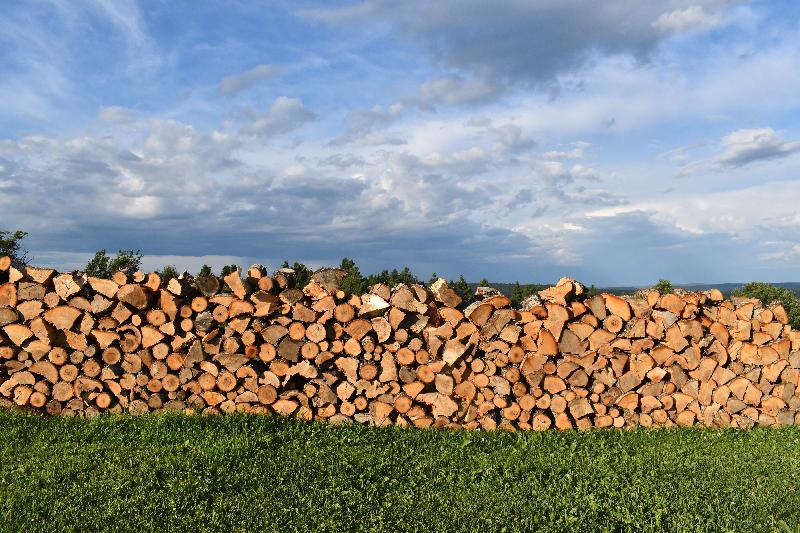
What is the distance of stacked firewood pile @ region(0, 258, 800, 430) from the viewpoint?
928cm

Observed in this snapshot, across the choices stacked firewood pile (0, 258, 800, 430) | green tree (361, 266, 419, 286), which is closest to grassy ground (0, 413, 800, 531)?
stacked firewood pile (0, 258, 800, 430)

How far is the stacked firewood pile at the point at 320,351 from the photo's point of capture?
928cm

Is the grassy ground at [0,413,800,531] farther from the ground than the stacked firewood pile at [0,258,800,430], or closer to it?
closer to it

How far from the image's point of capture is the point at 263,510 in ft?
20.8

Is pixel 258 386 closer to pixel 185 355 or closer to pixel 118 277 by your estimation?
pixel 185 355

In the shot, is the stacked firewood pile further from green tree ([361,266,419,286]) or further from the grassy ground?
green tree ([361,266,419,286])

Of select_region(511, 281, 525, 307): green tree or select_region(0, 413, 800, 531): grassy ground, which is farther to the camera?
select_region(511, 281, 525, 307): green tree

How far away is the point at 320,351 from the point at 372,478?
253cm

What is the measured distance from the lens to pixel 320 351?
932cm

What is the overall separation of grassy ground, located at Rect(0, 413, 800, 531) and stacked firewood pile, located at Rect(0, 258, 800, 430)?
435mm

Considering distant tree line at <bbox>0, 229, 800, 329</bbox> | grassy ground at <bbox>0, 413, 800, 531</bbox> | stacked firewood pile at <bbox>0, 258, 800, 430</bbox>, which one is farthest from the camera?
distant tree line at <bbox>0, 229, 800, 329</bbox>

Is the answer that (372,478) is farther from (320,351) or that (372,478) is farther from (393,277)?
(393,277)

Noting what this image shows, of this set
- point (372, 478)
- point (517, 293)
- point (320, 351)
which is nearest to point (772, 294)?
point (517, 293)

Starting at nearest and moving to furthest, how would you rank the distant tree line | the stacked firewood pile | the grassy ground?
the grassy ground < the stacked firewood pile < the distant tree line
